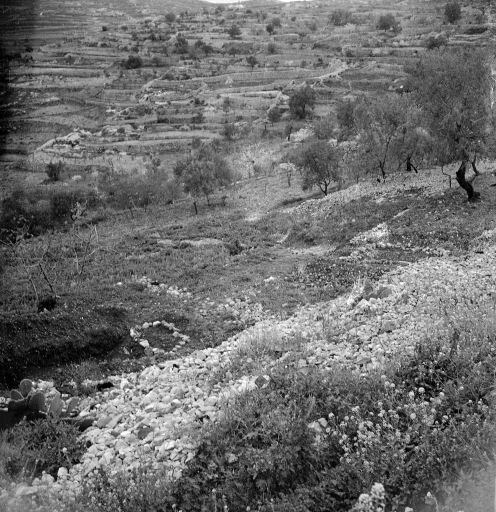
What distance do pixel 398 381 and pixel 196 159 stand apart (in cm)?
5270

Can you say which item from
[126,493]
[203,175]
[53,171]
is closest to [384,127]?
[203,175]

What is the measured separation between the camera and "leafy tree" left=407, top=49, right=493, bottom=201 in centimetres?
2712

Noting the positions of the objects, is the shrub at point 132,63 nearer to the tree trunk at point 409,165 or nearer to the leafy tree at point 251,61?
the leafy tree at point 251,61

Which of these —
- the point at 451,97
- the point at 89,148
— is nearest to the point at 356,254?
the point at 451,97

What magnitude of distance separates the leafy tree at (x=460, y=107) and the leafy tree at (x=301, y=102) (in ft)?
183

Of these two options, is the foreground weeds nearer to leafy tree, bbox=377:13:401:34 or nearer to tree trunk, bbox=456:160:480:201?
tree trunk, bbox=456:160:480:201

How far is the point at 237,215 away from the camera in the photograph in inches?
1786

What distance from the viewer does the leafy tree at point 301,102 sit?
83.7 meters

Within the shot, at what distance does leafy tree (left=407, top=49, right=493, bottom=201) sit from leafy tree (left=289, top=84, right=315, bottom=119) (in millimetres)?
55927

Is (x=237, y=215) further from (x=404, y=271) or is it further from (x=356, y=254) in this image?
(x=404, y=271)

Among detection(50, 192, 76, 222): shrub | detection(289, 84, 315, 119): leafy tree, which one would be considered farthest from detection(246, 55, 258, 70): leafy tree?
detection(50, 192, 76, 222): shrub

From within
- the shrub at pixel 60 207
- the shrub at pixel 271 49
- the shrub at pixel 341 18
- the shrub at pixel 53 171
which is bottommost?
the shrub at pixel 60 207

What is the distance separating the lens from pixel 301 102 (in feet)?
276

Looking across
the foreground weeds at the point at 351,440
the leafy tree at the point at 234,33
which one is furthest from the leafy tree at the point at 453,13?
the foreground weeds at the point at 351,440
